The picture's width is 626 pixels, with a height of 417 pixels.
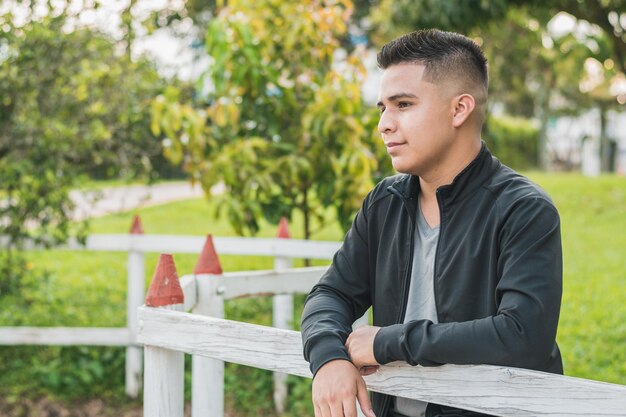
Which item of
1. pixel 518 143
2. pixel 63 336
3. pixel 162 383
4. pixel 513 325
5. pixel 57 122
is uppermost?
pixel 518 143

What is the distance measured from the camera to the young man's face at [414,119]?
2182mm

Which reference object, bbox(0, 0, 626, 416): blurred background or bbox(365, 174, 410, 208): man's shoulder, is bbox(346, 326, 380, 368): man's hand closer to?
bbox(365, 174, 410, 208): man's shoulder

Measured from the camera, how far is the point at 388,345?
6.41ft

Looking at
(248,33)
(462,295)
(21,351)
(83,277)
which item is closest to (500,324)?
(462,295)

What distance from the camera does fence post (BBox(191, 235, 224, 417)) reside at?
3.16m

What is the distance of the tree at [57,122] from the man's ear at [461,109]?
4.21 meters

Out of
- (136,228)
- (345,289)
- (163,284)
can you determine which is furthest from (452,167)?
(136,228)

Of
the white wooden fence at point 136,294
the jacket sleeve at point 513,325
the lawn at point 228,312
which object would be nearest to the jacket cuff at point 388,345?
the jacket sleeve at point 513,325

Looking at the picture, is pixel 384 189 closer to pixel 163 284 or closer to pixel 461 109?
pixel 461 109

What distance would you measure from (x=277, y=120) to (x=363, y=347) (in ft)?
14.4

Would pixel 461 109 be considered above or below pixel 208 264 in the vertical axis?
above


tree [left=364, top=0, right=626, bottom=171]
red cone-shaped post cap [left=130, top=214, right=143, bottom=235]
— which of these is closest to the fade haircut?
red cone-shaped post cap [left=130, top=214, right=143, bottom=235]

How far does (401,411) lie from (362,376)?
231 mm

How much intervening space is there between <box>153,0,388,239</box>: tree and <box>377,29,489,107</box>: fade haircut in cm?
325
